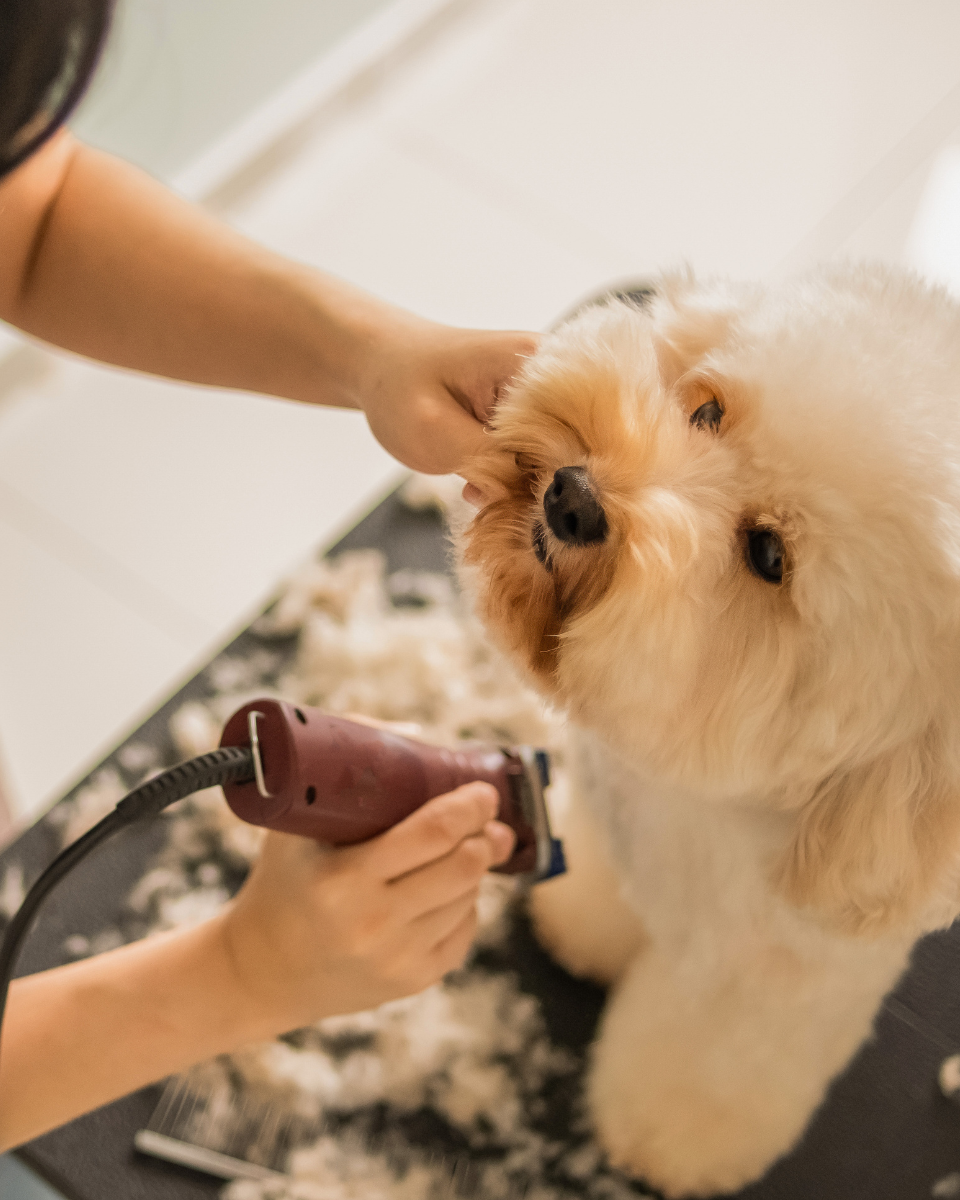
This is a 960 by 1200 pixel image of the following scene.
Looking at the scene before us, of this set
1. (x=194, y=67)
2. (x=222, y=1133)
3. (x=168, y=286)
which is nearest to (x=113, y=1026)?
(x=222, y=1133)

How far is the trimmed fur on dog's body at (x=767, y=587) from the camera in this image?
0.66 metres

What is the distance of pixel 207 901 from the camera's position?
1.13m

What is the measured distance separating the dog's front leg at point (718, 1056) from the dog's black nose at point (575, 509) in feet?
1.22

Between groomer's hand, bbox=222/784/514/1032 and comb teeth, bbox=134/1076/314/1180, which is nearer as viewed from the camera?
groomer's hand, bbox=222/784/514/1032

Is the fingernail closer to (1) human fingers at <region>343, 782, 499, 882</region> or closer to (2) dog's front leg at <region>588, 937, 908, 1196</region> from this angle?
(1) human fingers at <region>343, 782, 499, 882</region>

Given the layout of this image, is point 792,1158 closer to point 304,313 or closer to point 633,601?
point 633,601

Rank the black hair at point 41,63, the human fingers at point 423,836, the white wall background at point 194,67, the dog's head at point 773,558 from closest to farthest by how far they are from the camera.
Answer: the black hair at point 41,63 → the dog's head at point 773,558 → the human fingers at point 423,836 → the white wall background at point 194,67

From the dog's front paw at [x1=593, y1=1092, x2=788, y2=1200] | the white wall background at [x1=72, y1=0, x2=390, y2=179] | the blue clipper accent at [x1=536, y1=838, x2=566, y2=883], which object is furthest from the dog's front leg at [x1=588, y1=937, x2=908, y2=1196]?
the white wall background at [x1=72, y1=0, x2=390, y2=179]

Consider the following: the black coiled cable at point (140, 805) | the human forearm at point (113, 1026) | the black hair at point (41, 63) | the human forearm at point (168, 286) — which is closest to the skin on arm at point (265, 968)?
the human forearm at point (113, 1026)

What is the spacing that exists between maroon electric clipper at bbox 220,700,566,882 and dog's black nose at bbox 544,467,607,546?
213 mm

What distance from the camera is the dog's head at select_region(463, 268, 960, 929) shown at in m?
0.66

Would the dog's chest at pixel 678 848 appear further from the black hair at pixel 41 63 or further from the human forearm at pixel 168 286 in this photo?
Result: the black hair at pixel 41 63

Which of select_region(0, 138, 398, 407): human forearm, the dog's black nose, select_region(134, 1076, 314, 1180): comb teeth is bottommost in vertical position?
select_region(134, 1076, 314, 1180): comb teeth

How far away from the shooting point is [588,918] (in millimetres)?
1090
